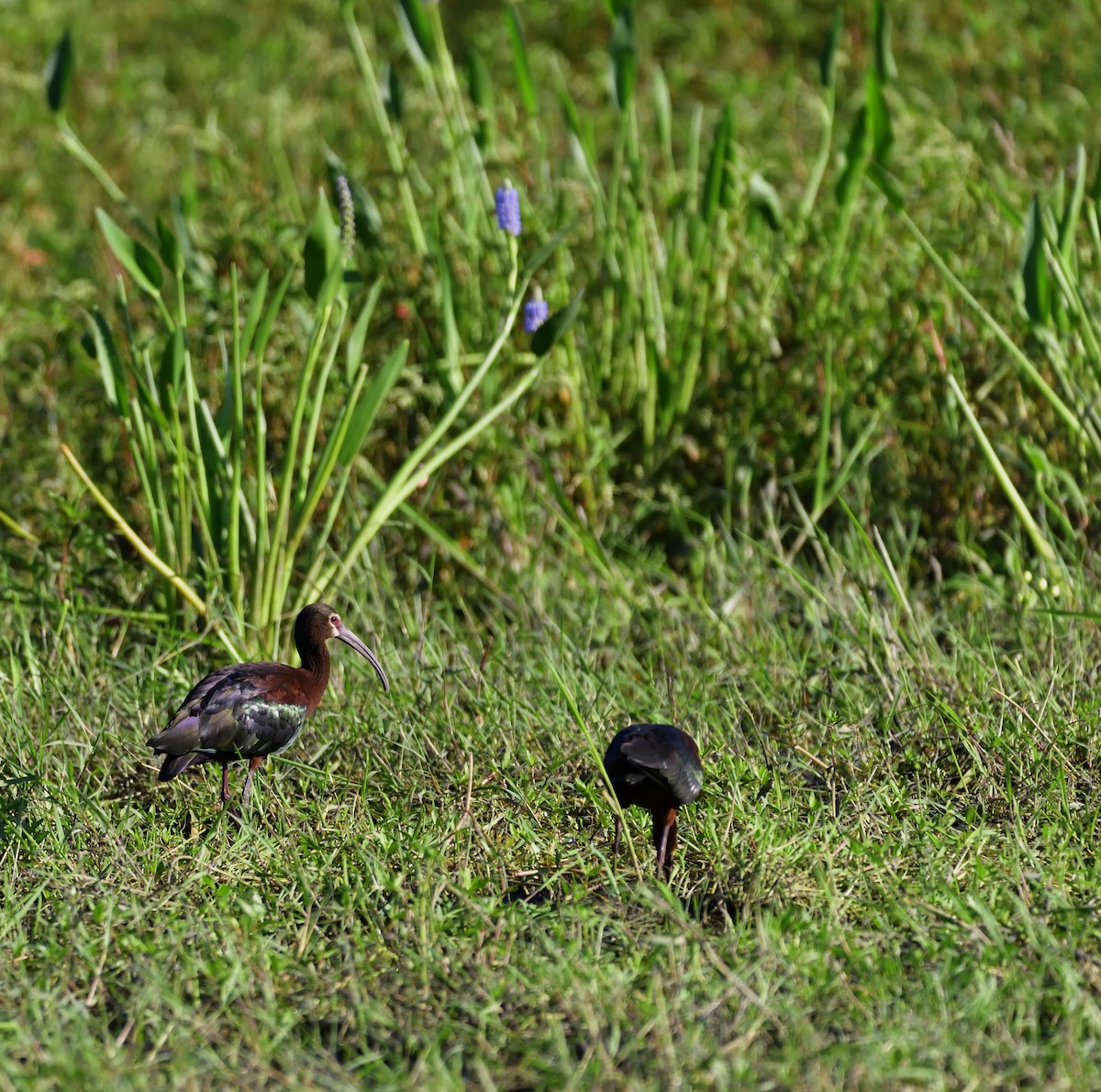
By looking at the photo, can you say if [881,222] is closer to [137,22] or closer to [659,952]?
[659,952]

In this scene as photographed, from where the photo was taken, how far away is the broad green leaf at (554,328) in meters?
3.27

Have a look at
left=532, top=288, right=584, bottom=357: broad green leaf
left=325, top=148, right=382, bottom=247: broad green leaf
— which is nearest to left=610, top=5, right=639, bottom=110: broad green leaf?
left=325, top=148, right=382, bottom=247: broad green leaf

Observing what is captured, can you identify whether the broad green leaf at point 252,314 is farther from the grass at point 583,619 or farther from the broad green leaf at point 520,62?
the broad green leaf at point 520,62

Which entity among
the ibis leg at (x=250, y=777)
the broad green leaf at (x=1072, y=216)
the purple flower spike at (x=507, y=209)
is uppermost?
the broad green leaf at (x=1072, y=216)

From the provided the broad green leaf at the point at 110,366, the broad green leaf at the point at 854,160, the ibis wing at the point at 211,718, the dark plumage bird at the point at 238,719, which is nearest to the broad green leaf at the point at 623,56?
the broad green leaf at the point at 854,160

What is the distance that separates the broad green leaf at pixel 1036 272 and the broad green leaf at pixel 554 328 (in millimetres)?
1027

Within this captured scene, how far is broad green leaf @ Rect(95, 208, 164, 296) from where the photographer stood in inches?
134

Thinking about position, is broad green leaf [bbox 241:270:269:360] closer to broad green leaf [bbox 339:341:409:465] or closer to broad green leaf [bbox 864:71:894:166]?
broad green leaf [bbox 339:341:409:465]

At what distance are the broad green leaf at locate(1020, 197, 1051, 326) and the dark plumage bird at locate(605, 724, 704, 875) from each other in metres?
1.52

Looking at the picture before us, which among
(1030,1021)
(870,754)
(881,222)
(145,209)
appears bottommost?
(145,209)

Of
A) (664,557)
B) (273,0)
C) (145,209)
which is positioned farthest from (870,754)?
(273,0)

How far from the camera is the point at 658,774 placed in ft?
7.99

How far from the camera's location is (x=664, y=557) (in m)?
3.86

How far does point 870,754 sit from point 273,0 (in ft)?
18.4
